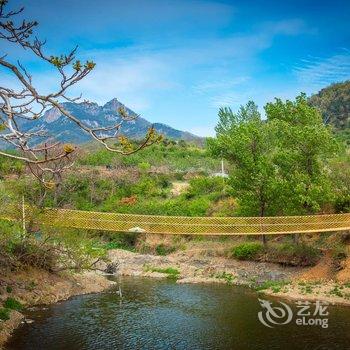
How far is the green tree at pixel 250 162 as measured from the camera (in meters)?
18.4

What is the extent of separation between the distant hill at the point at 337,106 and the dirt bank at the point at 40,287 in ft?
131

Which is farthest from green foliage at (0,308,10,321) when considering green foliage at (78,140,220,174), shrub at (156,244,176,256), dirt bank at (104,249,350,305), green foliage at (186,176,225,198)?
green foliage at (78,140,220,174)

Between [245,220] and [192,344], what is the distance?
8654mm

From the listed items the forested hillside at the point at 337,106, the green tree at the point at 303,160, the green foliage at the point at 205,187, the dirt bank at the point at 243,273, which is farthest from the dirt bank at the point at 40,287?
the forested hillside at the point at 337,106

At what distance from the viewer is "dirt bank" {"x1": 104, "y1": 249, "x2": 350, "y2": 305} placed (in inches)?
565

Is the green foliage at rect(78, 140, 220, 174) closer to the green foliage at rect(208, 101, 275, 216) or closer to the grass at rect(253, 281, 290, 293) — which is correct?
the green foliage at rect(208, 101, 275, 216)

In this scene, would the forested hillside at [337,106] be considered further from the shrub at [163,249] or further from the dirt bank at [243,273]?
the dirt bank at [243,273]

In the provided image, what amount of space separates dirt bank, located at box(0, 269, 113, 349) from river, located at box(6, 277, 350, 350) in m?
0.48

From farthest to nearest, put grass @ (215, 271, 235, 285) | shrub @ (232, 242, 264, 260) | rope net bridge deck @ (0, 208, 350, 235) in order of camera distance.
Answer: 1. shrub @ (232, 242, 264, 260)
2. grass @ (215, 271, 235, 285)
3. rope net bridge deck @ (0, 208, 350, 235)

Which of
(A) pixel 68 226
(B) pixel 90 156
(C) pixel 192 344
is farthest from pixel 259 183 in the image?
(B) pixel 90 156

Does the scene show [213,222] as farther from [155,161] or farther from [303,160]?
[155,161]

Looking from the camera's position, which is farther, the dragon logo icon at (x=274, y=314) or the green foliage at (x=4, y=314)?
the dragon logo icon at (x=274, y=314)

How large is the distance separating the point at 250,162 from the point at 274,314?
758 cm

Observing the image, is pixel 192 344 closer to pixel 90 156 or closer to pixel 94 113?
pixel 90 156
